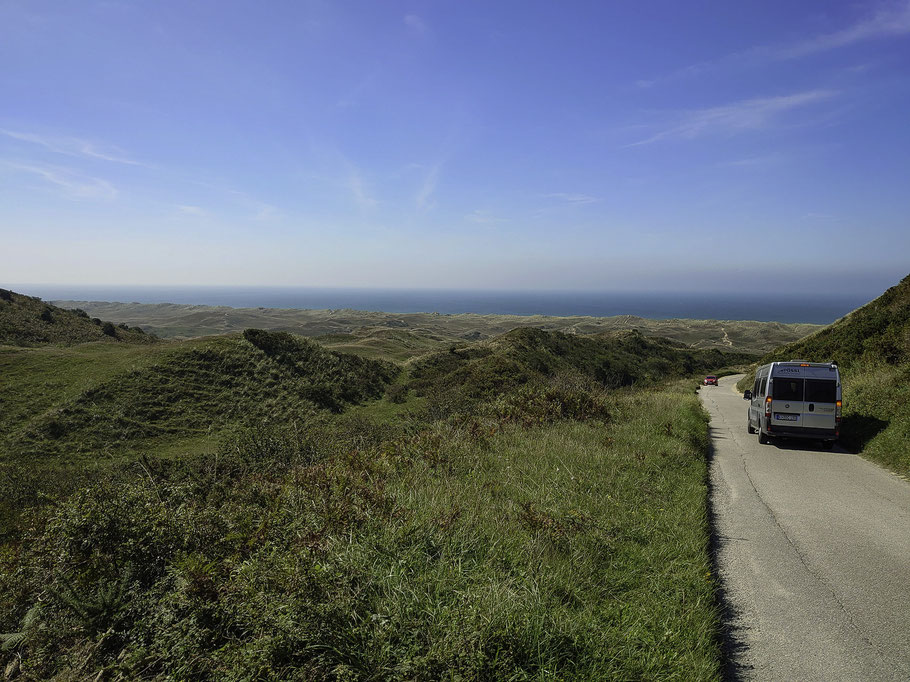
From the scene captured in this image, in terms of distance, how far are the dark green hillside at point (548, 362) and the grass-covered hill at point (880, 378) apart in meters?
10.3

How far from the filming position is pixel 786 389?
12.1 m

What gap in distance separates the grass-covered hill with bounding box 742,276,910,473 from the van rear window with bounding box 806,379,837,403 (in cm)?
134

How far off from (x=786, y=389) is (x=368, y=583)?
43.4 feet

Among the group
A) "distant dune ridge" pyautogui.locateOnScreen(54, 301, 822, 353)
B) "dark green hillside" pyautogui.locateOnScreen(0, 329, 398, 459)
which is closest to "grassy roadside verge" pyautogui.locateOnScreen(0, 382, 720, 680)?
"dark green hillside" pyautogui.locateOnScreen(0, 329, 398, 459)

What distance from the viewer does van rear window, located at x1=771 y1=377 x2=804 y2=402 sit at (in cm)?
1192

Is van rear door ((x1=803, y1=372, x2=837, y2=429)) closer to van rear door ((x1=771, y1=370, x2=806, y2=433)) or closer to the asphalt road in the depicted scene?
van rear door ((x1=771, y1=370, x2=806, y2=433))

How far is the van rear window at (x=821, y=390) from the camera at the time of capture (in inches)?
455

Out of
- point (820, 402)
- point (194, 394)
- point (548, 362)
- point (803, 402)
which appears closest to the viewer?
point (820, 402)

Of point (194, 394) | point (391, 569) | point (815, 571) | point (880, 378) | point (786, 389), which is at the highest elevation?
point (880, 378)

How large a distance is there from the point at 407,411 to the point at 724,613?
23.7m

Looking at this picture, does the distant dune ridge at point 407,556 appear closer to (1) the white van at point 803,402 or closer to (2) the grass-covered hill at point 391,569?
(2) the grass-covered hill at point 391,569

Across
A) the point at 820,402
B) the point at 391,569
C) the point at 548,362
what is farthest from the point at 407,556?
the point at 548,362

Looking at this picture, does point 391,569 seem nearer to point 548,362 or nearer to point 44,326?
point 548,362

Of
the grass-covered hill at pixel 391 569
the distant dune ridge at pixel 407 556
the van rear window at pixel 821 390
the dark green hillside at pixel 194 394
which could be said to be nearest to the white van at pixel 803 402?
the van rear window at pixel 821 390
